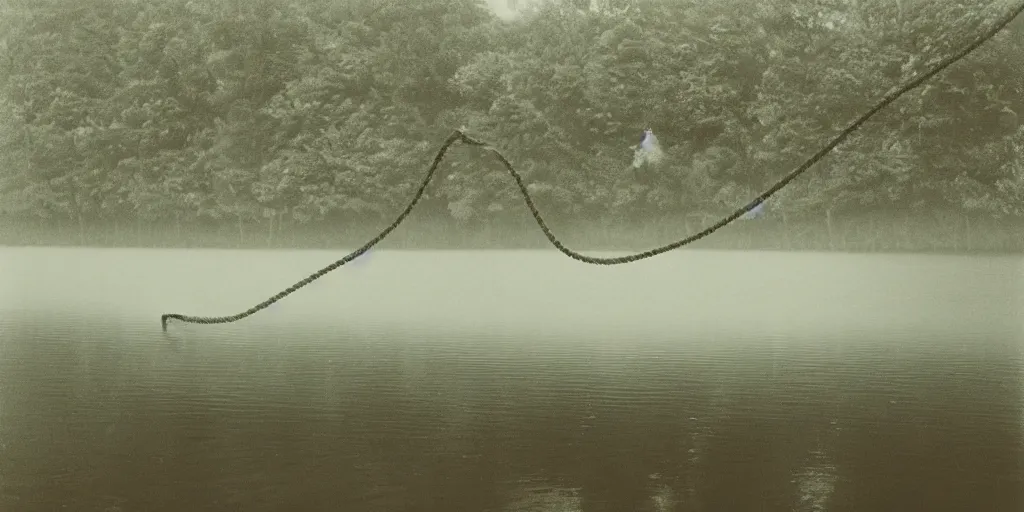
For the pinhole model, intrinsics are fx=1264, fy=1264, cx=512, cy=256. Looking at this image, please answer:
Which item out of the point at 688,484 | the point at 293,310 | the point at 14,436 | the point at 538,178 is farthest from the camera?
the point at 538,178

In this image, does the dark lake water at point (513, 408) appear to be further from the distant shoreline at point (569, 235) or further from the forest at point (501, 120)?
the distant shoreline at point (569, 235)

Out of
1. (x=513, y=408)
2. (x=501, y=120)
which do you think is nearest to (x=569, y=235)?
(x=501, y=120)

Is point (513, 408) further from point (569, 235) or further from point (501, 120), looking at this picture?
point (501, 120)

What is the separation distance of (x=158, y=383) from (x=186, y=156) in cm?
3298

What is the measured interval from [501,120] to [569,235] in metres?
3.94

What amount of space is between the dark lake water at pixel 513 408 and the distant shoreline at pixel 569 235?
20.7m

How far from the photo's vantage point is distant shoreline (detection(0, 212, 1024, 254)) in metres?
34.6

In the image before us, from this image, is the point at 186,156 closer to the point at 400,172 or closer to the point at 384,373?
the point at 400,172

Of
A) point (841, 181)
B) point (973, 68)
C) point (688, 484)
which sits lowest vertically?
point (688, 484)

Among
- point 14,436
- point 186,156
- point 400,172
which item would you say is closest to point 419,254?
point 400,172

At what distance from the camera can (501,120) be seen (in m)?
37.3

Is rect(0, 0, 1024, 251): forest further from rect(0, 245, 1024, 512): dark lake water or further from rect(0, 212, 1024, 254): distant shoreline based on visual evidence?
rect(0, 245, 1024, 512): dark lake water

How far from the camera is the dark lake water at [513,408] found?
186 inches

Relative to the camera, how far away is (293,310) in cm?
1457
